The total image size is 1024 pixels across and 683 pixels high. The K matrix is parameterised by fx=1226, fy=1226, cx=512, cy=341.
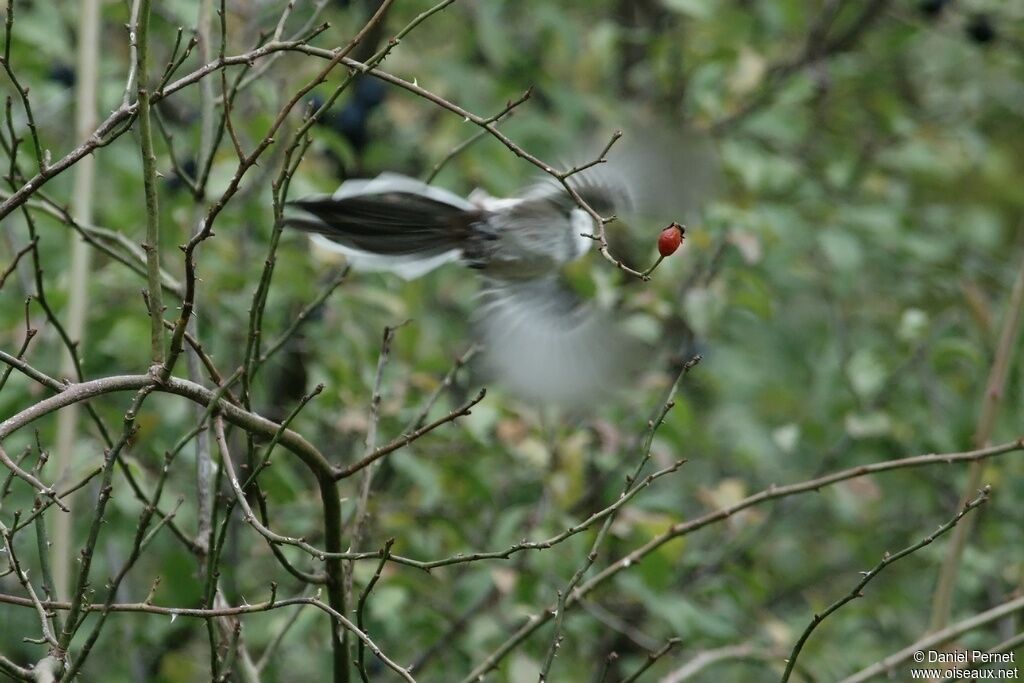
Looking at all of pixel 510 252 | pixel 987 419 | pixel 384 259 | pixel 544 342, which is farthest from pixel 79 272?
pixel 987 419

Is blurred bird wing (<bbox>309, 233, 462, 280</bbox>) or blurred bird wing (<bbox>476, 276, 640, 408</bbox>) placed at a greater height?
blurred bird wing (<bbox>476, 276, 640, 408</bbox>)

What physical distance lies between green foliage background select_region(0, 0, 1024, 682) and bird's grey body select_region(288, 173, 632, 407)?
17 cm

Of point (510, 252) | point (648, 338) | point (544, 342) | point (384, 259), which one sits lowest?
point (384, 259)

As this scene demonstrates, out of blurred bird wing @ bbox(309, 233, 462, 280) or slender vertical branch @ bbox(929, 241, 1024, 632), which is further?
slender vertical branch @ bbox(929, 241, 1024, 632)

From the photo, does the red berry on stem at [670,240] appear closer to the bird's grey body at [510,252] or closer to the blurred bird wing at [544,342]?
the bird's grey body at [510,252]

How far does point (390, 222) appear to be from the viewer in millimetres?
1987

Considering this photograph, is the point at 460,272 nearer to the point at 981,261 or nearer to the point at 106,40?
the point at 106,40

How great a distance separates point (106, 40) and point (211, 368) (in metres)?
2.95

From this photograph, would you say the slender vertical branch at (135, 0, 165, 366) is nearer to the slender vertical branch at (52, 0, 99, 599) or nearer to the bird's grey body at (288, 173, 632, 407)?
the bird's grey body at (288, 173, 632, 407)

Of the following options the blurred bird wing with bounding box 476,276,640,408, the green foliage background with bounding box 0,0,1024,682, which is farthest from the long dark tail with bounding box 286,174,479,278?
the green foliage background with bounding box 0,0,1024,682

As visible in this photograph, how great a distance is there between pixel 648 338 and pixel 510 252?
3.12ft

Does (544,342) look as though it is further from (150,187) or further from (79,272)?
(150,187)

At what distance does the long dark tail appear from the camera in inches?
71.9

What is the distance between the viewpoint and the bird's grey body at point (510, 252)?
6.19 feet
